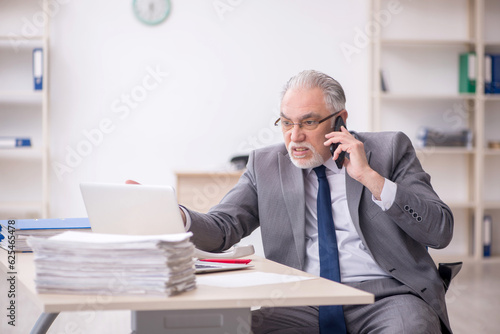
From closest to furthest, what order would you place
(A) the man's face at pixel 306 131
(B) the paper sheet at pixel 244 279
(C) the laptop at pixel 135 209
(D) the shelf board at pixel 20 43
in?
(B) the paper sheet at pixel 244 279, (C) the laptop at pixel 135 209, (A) the man's face at pixel 306 131, (D) the shelf board at pixel 20 43

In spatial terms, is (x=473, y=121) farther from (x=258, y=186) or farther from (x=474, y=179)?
(x=258, y=186)

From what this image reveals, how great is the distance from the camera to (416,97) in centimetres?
510

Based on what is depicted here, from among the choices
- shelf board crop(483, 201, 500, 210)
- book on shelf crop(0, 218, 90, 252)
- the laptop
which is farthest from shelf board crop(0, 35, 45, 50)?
shelf board crop(483, 201, 500, 210)

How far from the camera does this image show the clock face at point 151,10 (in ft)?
16.4

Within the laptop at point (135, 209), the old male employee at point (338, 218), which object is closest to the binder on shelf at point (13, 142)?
the old male employee at point (338, 218)

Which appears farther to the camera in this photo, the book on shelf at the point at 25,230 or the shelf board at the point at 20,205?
the shelf board at the point at 20,205

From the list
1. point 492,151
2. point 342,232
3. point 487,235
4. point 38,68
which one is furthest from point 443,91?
point 342,232

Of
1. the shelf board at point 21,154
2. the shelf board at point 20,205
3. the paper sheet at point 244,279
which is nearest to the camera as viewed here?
the paper sheet at point 244,279

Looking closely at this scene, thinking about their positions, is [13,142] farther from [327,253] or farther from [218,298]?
[218,298]

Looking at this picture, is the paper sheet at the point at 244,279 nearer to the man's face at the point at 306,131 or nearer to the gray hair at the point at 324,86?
the man's face at the point at 306,131

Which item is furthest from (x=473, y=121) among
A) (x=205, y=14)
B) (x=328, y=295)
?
(x=328, y=295)

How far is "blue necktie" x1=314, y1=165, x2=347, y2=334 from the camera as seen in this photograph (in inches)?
63.1

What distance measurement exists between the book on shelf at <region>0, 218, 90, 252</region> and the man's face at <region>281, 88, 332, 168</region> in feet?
2.15

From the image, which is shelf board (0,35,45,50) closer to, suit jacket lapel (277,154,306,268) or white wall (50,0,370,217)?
white wall (50,0,370,217)
